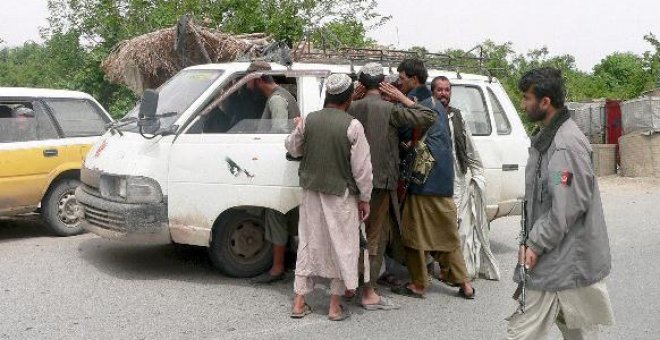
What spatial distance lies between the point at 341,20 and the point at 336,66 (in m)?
9.97

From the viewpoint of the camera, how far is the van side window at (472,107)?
725 cm

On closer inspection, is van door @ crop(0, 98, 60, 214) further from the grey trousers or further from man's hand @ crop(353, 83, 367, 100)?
the grey trousers

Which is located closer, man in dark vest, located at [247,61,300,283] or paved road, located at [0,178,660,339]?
paved road, located at [0,178,660,339]

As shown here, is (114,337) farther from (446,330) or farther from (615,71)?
(615,71)

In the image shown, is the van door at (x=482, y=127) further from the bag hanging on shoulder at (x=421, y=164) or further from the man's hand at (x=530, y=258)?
the man's hand at (x=530, y=258)

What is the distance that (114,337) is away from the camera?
497cm

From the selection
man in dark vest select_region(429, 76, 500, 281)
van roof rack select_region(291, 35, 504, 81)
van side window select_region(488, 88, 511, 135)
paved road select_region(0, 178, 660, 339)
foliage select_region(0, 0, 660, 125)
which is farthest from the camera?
foliage select_region(0, 0, 660, 125)

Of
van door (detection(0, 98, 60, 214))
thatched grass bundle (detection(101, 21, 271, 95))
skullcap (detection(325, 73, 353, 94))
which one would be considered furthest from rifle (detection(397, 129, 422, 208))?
van door (detection(0, 98, 60, 214))

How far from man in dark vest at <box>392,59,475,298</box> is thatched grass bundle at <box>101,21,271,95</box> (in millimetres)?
3391

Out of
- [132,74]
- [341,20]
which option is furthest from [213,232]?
[341,20]

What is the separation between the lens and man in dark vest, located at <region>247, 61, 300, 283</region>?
20.6ft

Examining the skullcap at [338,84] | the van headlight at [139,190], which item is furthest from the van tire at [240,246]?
the skullcap at [338,84]

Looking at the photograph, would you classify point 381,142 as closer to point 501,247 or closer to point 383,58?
point 383,58

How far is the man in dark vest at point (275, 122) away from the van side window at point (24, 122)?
125 inches
